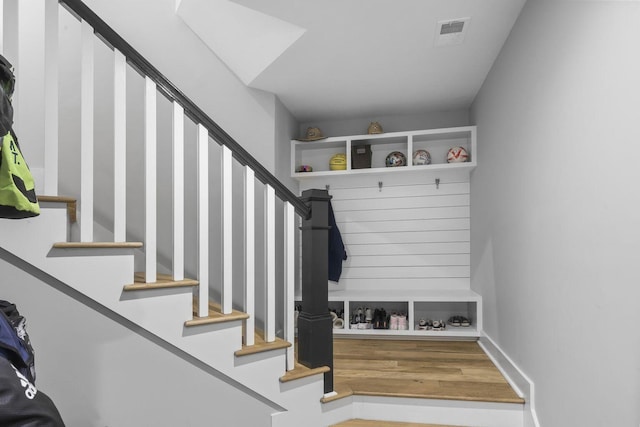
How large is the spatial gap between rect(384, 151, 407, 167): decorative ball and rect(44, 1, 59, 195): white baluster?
268 cm

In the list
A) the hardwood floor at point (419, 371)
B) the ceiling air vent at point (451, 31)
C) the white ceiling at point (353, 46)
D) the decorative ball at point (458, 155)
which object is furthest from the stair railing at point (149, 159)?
the decorative ball at point (458, 155)

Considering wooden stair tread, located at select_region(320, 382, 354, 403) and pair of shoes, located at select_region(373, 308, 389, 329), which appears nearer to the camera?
wooden stair tread, located at select_region(320, 382, 354, 403)

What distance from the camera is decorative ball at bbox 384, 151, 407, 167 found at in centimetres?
348

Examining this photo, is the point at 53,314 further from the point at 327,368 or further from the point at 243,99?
the point at 243,99

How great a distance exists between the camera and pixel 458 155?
3342 millimetres

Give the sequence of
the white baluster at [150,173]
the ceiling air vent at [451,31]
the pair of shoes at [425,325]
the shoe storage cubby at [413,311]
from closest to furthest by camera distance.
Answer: the white baluster at [150,173] → the ceiling air vent at [451,31] → the shoe storage cubby at [413,311] → the pair of shoes at [425,325]

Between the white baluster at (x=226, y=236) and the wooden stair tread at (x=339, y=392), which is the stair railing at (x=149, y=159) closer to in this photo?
the white baluster at (x=226, y=236)

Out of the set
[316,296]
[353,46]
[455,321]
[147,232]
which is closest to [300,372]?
[316,296]

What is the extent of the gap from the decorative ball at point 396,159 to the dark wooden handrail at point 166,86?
5.46ft

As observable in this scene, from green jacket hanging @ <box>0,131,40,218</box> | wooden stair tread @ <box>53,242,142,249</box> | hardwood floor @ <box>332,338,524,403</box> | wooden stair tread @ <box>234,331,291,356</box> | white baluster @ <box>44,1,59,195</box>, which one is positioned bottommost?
hardwood floor @ <box>332,338,524,403</box>

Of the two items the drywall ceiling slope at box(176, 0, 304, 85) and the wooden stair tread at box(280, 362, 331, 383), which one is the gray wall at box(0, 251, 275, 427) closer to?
the wooden stair tread at box(280, 362, 331, 383)

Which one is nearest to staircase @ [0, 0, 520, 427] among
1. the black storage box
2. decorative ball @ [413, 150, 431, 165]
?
the black storage box

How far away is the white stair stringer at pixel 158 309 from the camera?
1383 mm

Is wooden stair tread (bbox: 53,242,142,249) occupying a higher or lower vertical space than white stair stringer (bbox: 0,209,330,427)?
higher
